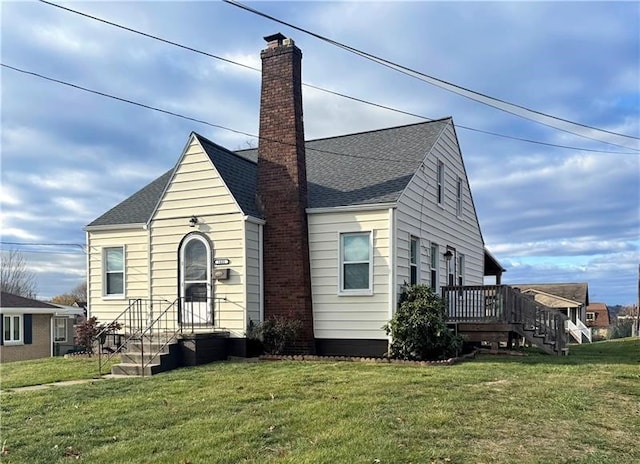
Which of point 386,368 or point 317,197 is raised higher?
point 317,197

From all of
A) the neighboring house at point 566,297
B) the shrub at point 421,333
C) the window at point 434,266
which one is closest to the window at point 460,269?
the window at point 434,266

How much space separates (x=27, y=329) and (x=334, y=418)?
2795 cm

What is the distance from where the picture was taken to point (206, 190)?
13.7 metres

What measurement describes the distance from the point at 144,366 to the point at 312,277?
466 centimetres

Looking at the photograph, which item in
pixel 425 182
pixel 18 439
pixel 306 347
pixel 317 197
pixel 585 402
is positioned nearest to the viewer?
pixel 18 439

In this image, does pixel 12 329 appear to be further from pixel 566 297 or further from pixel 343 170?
pixel 566 297

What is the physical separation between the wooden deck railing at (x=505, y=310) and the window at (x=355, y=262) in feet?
9.20

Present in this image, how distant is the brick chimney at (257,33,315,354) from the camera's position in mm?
13453

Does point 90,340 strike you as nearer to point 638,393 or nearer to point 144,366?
point 144,366

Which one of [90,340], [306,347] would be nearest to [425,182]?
[306,347]

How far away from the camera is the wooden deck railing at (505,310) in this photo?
13.7 m

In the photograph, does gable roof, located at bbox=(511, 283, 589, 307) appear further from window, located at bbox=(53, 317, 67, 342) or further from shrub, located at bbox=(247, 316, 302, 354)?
shrub, located at bbox=(247, 316, 302, 354)

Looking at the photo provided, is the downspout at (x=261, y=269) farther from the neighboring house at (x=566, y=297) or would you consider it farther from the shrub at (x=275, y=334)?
the neighboring house at (x=566, y=297)

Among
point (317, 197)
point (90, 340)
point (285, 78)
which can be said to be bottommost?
point (90, 340)
